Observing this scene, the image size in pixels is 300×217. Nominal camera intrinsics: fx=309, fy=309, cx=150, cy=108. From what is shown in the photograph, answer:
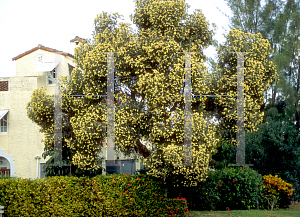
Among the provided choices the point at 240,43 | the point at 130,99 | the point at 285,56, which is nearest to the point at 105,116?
the point at 130,99

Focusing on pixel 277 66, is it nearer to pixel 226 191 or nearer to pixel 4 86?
pixel 226 191

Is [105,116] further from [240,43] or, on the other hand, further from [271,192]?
[271,192]

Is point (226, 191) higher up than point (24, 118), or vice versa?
point (24, 118)

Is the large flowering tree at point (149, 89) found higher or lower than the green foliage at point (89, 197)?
higher

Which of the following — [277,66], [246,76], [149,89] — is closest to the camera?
[149,89]

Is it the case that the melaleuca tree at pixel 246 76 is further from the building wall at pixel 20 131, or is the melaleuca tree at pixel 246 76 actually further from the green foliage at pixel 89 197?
the building wall at pixel 20 131

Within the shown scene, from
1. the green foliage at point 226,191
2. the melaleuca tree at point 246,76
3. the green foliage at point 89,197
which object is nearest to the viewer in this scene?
the green foliage at point 89,197

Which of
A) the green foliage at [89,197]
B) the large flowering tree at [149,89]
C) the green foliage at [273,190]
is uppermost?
the large flowering tree at [149,89]

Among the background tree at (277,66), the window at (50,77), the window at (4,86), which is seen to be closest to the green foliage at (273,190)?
the background tree at (277,66)

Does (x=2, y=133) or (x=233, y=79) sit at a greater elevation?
(x=233, y=79)

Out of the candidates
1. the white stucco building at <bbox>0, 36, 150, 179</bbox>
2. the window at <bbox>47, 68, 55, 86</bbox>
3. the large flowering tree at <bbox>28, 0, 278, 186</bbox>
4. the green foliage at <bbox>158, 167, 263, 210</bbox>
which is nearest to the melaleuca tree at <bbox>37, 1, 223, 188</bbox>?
the large flowering tree at <bbox>28, 0, 278, 186</bbox>

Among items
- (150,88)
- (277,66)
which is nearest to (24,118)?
(150,88)

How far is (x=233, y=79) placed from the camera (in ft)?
35.5

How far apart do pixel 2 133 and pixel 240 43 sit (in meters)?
17.3
